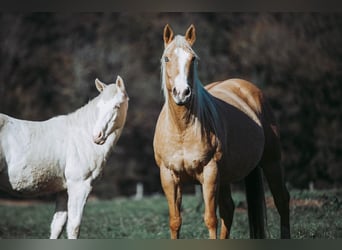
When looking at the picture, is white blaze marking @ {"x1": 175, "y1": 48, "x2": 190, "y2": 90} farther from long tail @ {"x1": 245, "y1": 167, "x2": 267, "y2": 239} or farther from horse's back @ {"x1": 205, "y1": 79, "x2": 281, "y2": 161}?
long tail @ {"x1": 245, "y1": 167, "x2": 267, "y2": 239}

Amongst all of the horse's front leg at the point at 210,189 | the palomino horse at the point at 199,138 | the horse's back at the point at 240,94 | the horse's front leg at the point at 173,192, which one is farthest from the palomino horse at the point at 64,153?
the horse's back at the point at 240,94

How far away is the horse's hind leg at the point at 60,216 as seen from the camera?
215 inches

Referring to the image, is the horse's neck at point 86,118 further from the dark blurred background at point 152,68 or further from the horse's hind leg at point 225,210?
the dark blurred background at point 152,68

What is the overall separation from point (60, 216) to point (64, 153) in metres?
0.52

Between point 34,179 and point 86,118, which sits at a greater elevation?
point 86,118

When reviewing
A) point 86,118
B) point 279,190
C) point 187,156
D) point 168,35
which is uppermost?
point 168,35

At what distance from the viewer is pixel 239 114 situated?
5918 millimetres

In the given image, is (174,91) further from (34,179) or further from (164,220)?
(164,220)

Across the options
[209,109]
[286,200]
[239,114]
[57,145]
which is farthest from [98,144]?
[286,200]

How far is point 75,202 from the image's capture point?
5195mm

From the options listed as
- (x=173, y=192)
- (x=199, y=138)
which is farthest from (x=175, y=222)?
(x=199, y=138)

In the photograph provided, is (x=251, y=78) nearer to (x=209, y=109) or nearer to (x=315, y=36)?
(x=315, y=36)

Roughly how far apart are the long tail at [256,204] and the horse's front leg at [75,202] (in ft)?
5.53

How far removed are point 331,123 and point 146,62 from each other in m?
4.19
